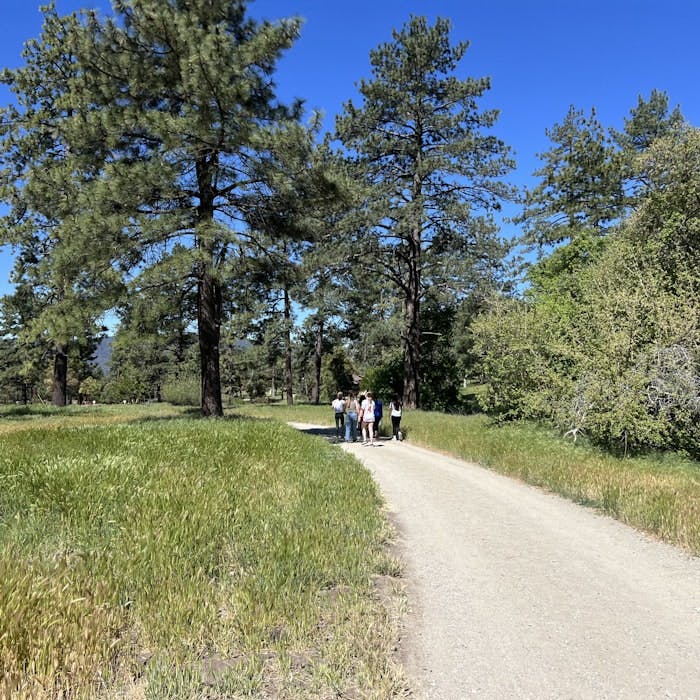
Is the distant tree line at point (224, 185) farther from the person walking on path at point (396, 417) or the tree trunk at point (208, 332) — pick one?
the person walking on path at point (396, 417)

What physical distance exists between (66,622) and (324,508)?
12.1 feet

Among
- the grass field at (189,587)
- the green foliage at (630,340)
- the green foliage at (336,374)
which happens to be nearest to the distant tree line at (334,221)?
the green foliage at (630,340)

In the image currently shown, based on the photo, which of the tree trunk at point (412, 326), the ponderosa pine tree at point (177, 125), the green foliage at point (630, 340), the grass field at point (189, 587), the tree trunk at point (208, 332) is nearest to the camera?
the grass field at point (189, 587)

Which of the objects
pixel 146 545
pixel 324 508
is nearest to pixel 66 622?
pixel 146 545

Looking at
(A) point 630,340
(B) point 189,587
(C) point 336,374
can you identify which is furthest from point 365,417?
(C) point 336,374

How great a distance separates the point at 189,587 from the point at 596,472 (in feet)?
26.0

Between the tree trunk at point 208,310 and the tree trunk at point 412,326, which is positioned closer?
the tree trunk at point 208,310

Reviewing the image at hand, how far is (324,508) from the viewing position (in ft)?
22.2

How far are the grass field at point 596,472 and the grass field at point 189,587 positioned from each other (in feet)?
11.8

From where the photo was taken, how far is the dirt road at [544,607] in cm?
335

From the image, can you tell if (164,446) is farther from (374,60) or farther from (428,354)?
(428,354)

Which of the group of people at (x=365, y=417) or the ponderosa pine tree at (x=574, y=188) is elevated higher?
the ponderosa pine tree at (x=574, y=188)

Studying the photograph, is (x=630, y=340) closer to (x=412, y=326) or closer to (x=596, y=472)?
(x=596, y=472)

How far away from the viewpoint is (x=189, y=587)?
4117 mm
